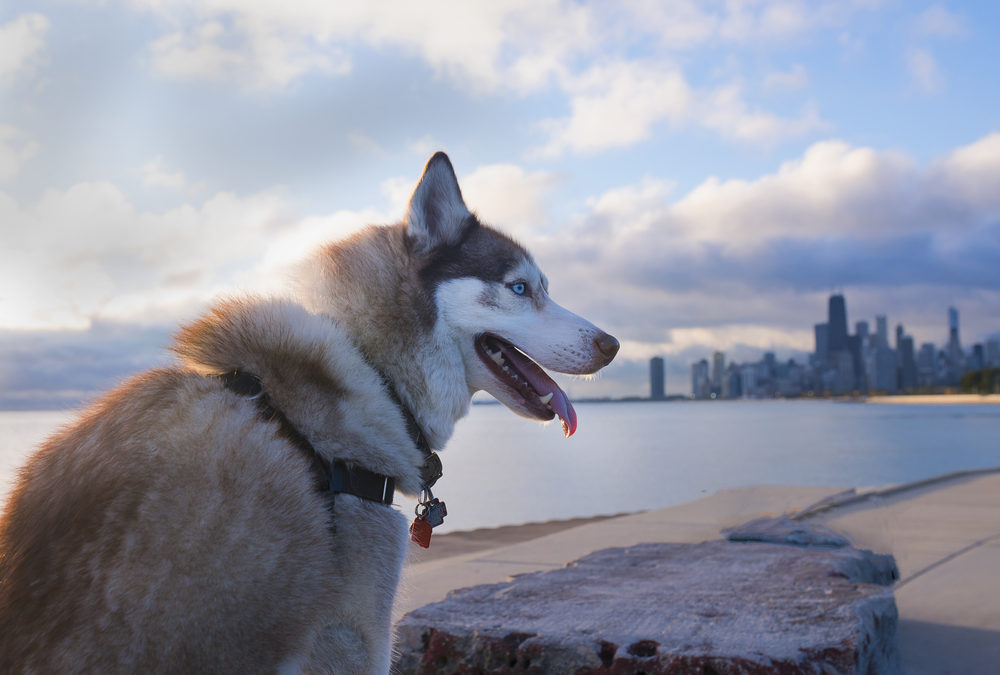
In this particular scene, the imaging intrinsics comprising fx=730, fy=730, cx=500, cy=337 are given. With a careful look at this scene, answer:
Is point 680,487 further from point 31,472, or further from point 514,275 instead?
point 31,472

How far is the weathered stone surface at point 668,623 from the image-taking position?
2.83 metres

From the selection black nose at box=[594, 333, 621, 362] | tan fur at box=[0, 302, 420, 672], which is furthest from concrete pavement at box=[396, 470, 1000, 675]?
black nose at box=[594, 333, 621, 362]

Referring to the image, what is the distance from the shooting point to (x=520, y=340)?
2.72 meters

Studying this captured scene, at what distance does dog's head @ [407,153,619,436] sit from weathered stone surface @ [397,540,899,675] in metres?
0.96

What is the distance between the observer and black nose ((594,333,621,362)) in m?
2.81

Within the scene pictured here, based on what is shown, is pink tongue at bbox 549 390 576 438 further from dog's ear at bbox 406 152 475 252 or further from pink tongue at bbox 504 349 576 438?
dog's ear at bbox 406 152 475 252

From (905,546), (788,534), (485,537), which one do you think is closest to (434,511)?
(788,534)

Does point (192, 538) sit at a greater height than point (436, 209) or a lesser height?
lesser

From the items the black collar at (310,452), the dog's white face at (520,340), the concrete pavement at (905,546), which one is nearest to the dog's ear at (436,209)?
the dog's white face at (520,340)

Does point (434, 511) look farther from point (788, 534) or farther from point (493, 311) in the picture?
point (788, 534)

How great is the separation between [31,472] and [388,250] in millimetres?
1275

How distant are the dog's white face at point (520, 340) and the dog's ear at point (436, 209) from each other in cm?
19

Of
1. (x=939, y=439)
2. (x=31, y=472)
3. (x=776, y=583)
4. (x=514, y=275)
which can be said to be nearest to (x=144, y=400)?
(x=31, y=472)

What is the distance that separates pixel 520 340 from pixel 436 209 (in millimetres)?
585
